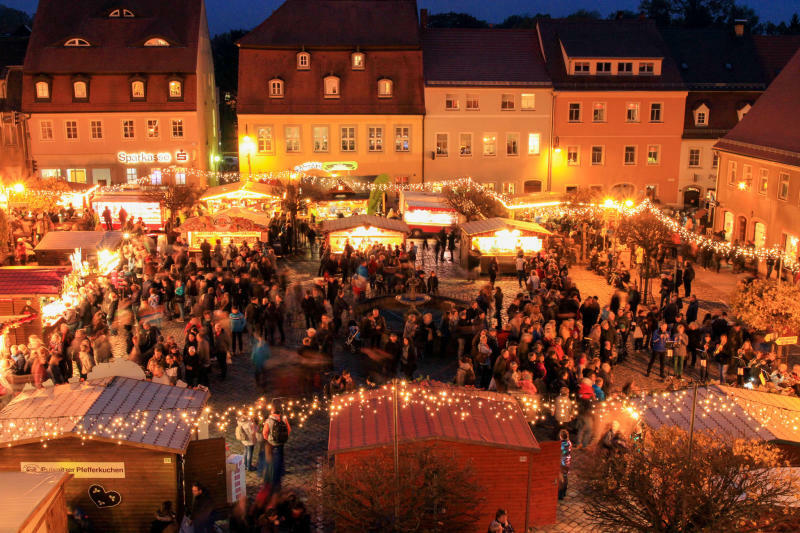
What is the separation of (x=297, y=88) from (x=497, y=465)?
32450 millimetres

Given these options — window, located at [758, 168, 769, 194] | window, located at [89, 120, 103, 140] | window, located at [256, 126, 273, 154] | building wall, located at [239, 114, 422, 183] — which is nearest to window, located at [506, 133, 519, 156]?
building wall, located at [239, 114, 422, 183]

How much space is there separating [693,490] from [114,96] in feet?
122

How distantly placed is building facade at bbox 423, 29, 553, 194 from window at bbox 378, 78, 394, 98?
179cm

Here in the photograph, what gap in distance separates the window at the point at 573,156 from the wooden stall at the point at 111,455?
33.9 meters

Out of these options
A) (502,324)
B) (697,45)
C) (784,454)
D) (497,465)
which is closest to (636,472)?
(497,465)

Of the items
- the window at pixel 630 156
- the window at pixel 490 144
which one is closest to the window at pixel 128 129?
the window at pixel 490 144

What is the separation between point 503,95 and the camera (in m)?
41.8

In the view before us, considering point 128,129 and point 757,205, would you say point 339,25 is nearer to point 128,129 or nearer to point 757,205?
point 128,129

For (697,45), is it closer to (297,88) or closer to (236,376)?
(297,88)

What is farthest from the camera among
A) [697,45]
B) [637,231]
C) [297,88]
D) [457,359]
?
[697,45]

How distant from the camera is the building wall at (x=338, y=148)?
41.1 m

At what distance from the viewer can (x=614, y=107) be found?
4209cm

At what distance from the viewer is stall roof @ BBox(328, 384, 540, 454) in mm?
11305

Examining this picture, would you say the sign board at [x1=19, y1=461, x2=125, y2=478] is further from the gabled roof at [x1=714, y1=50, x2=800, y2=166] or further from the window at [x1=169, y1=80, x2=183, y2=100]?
the window at [x1=169, y1=80, x2=183, y2=100]
